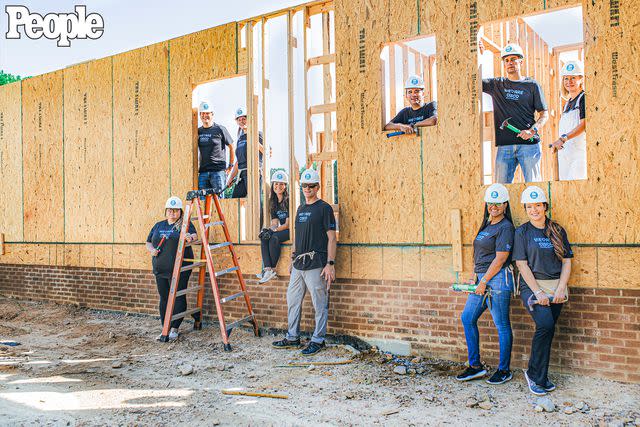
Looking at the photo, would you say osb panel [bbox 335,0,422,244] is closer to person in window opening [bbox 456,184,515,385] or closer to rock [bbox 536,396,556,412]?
person in window opening [bbox 456,184,515,385]

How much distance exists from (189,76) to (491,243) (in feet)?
16.5

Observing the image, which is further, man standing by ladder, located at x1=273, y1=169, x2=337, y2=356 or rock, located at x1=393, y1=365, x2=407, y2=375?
man standing by ladder, located at x1=273, y1=169, x2=337, y2=356

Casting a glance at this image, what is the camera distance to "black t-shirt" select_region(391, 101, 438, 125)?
6.17m

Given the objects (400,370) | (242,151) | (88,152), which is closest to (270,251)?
(242,151)

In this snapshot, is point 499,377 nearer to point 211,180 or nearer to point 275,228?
point 275,228

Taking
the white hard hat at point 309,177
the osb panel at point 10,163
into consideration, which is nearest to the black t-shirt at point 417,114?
the white hard hat at point 309,177

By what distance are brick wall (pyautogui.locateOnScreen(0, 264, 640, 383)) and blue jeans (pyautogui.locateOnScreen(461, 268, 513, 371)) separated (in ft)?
1.30

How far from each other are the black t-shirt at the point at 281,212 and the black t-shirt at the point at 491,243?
276cm

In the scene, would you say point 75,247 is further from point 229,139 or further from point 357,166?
point 357,166

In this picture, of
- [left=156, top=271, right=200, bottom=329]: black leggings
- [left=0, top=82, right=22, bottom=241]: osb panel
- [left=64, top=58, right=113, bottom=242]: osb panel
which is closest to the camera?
[left=156, top=271, right=200, bottom=329]: black leggings

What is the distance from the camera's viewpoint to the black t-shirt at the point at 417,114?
6172 mm

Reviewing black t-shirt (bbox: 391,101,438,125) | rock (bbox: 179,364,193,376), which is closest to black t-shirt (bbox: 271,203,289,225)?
black t-shirt (bbox: 391,101,438,125)

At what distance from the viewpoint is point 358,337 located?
21.1ft

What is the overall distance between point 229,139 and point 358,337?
12.1 feet
